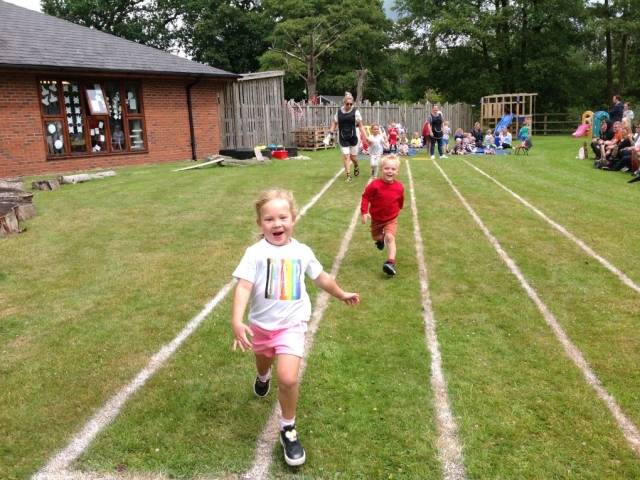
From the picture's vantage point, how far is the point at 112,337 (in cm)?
463

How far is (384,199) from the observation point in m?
6.59

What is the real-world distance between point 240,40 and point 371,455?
55.5 metres

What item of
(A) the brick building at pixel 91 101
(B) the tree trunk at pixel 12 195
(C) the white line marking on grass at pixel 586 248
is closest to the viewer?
(C) the white line marking on grass at pixel 586 248

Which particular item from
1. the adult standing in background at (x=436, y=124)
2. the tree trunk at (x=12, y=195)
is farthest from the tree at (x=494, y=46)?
the tree trunk at (x=12, y=195)

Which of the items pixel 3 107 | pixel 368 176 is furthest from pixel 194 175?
pixel 3 107

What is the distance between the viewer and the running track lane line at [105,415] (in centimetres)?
295

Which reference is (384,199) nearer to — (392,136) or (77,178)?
(77,178)

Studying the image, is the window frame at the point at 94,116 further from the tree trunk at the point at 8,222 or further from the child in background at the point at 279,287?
the child in background at the point at 279,287

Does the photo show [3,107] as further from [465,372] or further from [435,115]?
[465,372]

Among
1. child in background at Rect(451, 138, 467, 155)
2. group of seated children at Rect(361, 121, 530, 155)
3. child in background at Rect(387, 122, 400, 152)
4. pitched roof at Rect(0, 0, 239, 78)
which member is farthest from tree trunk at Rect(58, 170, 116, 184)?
child in background at Rect(451, 138, 467, 155)

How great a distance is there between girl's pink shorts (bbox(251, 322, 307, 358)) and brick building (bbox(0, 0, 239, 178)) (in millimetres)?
15240

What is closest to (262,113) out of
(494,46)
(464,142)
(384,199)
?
(464,142)

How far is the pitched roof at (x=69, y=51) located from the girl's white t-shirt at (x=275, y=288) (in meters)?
15.1

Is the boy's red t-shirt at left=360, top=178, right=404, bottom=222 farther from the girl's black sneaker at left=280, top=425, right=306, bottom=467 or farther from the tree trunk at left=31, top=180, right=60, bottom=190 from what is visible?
the tree trunk at left=31, top=180, right=60, bottom=190
